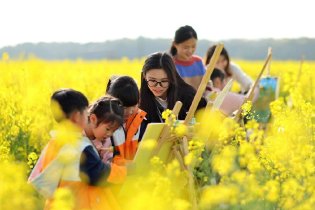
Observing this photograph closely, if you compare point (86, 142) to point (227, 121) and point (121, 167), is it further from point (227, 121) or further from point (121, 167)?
point (227, 121)

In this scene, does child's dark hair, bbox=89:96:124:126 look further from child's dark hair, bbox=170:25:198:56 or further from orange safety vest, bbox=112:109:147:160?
child's dark hair, bbox=170:25:198:56

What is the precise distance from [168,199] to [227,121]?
849mm

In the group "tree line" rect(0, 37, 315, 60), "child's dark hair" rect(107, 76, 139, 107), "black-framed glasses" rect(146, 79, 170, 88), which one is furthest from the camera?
"tree line" rect(0, 37, 315, 60)

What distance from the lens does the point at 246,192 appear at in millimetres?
4125

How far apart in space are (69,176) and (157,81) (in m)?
1.42

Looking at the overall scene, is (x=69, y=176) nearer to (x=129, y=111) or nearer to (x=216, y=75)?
(x=129, y=111)

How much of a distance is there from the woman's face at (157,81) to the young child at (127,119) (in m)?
0.44

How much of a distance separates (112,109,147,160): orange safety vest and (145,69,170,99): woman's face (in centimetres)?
53

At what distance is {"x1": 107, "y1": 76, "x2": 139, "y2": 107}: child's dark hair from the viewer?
17.0 ft

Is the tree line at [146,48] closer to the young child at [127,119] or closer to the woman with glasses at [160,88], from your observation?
the woman with glasses at [160,88]

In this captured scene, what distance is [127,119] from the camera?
522 centimetres

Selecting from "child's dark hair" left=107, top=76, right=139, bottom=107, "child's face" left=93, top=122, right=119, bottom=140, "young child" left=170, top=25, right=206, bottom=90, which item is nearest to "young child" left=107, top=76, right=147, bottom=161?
"child's dark hair" left=107, top=76, right=139, bottom=107

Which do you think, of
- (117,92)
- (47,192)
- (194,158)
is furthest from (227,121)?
(47,192)

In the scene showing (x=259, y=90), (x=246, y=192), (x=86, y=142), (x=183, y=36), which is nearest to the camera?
(x=246, y=192)
